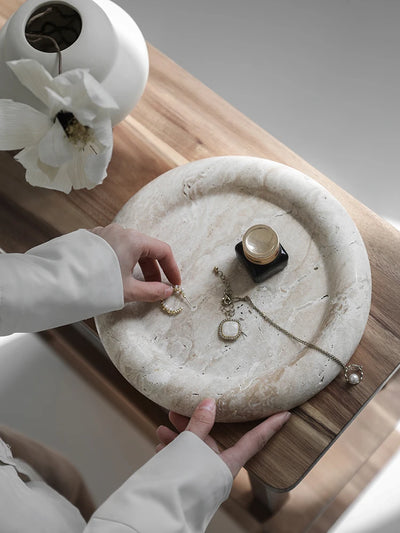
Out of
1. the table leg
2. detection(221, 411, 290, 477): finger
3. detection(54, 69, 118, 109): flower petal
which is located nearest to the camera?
detection(54, 69, 118, 109): flower petal

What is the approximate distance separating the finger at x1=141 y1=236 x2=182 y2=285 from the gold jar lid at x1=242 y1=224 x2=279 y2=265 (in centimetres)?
8

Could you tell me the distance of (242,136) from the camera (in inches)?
32.6

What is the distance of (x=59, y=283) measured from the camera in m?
0.62

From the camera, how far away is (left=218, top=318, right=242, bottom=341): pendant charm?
0.66 metres

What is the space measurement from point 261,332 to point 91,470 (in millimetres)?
479

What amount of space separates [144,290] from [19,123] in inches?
8.5

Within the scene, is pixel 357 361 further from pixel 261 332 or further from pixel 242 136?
pixel 242 136

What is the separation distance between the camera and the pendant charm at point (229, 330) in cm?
66

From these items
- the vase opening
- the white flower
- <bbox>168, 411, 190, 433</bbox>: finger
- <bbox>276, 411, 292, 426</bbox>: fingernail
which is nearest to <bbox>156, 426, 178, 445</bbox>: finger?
<bbox>168, 411, 190, 433</bbox>: finger

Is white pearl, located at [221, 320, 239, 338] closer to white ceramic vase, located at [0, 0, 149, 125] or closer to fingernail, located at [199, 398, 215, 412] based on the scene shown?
fingernail, located at [199, 398, 215, 412]

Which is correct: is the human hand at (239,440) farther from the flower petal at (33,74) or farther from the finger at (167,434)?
the flower petal at (33,74)

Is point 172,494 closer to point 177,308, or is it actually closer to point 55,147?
point 177,308

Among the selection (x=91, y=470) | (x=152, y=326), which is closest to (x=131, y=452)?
(x=91, y=470)

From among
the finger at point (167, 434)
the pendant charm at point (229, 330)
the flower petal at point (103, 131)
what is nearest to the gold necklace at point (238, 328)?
the pendant charm at point (229, 330)
